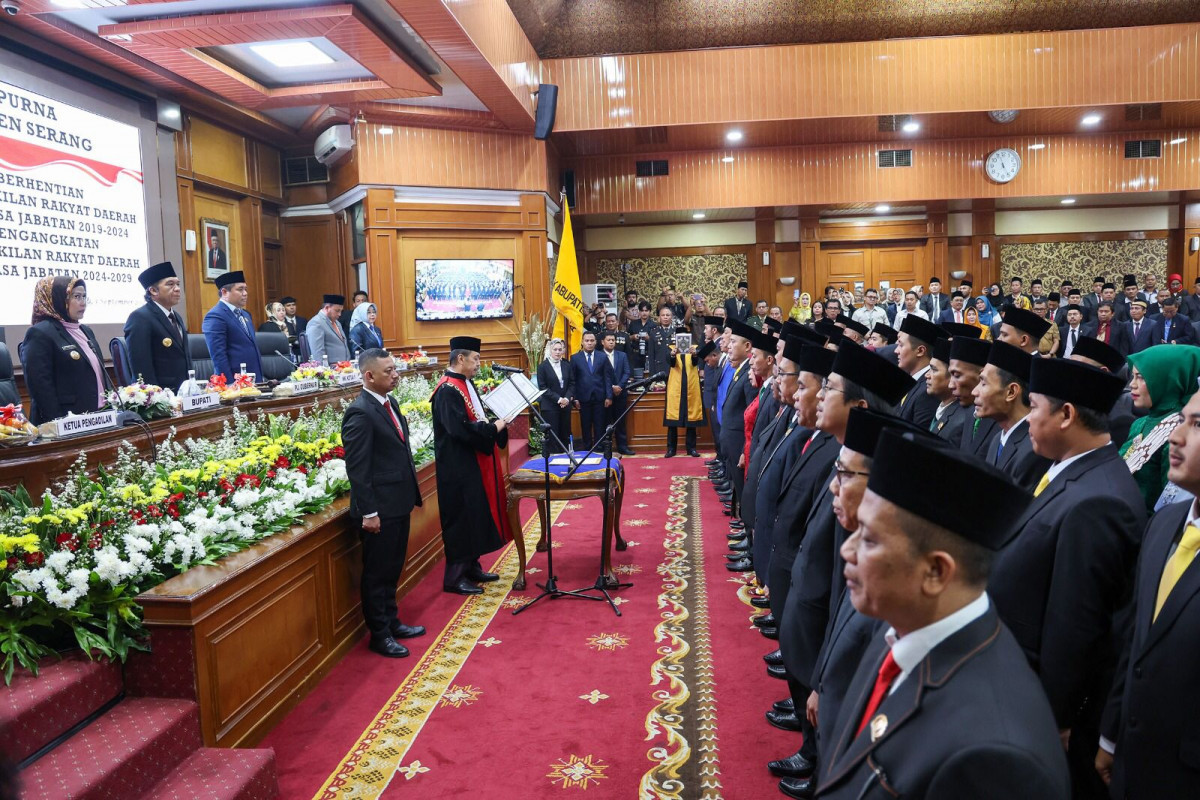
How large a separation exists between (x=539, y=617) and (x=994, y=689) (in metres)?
3.72

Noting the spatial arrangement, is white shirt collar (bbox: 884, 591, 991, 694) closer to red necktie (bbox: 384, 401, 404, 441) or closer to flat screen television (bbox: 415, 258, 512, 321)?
red necktie (bbox: 384, 401, 404, 441)

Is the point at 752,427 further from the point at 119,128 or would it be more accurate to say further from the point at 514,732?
the point at 119,128

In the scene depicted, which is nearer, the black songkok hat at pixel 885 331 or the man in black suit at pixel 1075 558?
the man in black suit at pixel 1075 558

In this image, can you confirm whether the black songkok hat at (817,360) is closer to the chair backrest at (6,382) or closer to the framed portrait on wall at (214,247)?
the chair backrest at (6,382)

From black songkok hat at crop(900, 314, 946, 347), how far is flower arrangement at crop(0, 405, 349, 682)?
11.1ft

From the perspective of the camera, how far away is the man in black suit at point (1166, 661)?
1.53 metres

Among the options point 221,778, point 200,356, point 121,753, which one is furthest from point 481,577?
point 200,356

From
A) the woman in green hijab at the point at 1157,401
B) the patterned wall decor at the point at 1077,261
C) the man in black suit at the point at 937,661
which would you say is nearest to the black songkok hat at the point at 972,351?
the woman in green hijab at the point at 1157,401

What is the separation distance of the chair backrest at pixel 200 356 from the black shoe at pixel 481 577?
3573mm

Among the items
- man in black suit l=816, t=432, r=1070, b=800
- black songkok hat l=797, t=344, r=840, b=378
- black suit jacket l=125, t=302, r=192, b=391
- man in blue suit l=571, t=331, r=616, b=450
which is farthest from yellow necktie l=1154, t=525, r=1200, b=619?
man in blue suit l=571, t=331, r=616, b=450

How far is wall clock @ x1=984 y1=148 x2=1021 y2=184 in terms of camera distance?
12555mm

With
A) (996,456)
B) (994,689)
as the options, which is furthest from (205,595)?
(996,456)

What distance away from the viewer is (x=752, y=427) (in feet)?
17.5

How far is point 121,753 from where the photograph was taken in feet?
8.05
